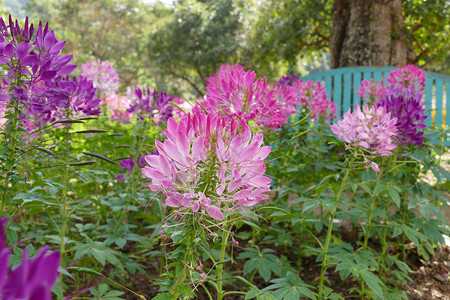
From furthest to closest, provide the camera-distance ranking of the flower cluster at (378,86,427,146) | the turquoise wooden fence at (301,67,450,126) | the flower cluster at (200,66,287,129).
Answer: the turquoise wooden fence at (301,67,450,126) → the flower cluster at (378,86,427,146) → the flower cluster at (200,66,287,129)

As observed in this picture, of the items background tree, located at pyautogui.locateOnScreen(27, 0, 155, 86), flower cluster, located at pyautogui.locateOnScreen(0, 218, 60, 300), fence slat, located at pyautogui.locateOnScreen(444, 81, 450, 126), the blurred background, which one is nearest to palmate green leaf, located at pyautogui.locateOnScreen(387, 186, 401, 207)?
the blurred background

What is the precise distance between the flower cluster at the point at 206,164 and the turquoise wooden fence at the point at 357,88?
5.86m

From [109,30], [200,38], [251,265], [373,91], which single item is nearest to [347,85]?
[373,91]

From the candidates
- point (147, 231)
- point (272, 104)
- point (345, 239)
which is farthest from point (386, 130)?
point (147, 231)

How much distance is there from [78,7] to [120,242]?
23.7 meters

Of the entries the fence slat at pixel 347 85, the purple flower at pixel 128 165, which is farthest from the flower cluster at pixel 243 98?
the fence slat at pixel 347 85

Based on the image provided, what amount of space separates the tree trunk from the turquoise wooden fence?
1.20 feet

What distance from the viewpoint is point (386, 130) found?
1.85 meters

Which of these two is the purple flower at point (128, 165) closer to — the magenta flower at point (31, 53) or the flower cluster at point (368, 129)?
the magenta flower at point (31, 53)

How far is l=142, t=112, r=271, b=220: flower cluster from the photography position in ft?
3.16

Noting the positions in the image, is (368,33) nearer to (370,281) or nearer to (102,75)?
(102,75)

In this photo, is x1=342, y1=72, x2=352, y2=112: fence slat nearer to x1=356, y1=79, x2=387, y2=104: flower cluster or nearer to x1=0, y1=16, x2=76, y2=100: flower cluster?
x1=356, y1=79, x2=387, y2=104: flower cluster

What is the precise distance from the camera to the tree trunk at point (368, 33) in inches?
265

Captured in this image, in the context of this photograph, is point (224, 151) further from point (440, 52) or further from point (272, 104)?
point (440, 52)
